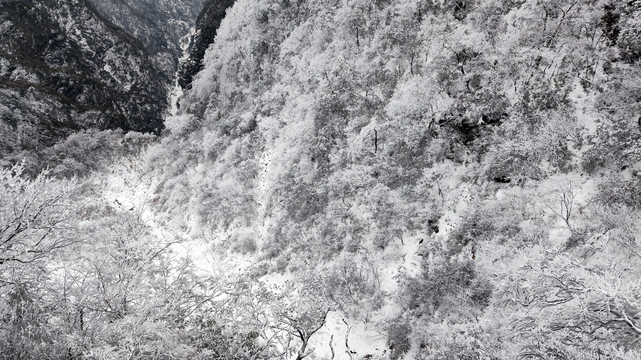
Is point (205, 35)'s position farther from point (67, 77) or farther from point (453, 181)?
point (453, 181)

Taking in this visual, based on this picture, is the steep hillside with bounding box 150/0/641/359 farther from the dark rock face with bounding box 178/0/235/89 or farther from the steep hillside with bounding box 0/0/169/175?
the steep hillside with bounding box 0/0/169/175

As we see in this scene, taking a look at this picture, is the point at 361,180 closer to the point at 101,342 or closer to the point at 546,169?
the point at 546,169

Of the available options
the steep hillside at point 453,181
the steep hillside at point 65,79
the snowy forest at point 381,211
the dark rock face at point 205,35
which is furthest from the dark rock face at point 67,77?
the steep hillside at point 453,181

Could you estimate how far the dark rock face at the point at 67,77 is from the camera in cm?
6253

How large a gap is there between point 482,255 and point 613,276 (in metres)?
7.12

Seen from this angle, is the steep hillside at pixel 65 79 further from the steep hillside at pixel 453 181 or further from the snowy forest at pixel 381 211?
the steep hillside at pixel 453 181

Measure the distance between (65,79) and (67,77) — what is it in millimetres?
903

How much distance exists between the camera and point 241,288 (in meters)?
17.2

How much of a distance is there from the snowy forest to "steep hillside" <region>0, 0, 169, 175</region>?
44651mm

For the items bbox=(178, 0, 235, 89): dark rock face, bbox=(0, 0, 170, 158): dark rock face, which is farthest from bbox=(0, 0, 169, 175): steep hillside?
bbox=(178, 0, 235, 89): dark rock face

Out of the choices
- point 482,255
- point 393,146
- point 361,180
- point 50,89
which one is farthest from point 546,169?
point 50,89

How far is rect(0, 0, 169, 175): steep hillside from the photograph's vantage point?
6125 cm

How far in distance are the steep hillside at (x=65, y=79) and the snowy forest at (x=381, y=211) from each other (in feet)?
146

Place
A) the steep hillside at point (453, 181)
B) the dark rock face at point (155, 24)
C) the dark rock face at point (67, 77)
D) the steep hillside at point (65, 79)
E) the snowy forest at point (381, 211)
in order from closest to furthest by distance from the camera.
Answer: the snowy forest at point (381, 211) < the steep hillside at point (453, 181) < the steep hillside at point (65, 79) < the dark rock face at point (67, 77) < the dark rock face at point (155, 24)
